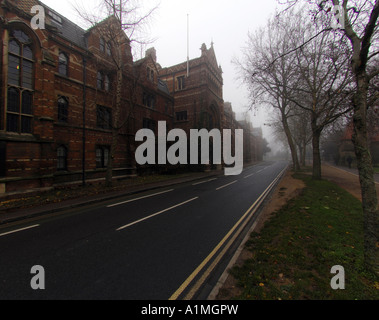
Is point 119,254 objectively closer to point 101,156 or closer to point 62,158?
point 62,158

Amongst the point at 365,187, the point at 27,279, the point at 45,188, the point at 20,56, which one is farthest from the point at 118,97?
the point at 365,187

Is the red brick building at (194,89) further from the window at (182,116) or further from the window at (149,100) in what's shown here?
the window at (149,100)

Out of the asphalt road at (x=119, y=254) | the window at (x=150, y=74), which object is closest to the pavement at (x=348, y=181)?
the asphalt road at (x=119, y=254)

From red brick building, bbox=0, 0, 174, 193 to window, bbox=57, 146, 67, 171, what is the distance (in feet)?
0.15

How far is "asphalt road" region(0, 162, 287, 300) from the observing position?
2973 mm

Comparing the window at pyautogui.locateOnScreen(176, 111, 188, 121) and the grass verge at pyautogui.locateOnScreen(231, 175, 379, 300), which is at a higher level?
the window at pyautogui.locateOnScreen(176, 111, 188, 121)

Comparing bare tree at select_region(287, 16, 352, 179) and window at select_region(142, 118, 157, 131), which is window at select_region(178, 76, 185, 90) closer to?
window at select_region(142, 118, 157, 131)

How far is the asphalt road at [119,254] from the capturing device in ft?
9.75

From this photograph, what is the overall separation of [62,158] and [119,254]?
12.8 m

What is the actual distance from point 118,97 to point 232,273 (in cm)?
1313

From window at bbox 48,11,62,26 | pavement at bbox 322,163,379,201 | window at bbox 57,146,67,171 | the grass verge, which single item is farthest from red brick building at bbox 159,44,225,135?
the grass verge

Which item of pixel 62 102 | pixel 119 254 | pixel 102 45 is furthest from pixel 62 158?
pixel 119 254

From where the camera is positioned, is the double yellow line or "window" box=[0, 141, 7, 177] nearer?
the double yellow line

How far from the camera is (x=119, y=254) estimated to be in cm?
410
